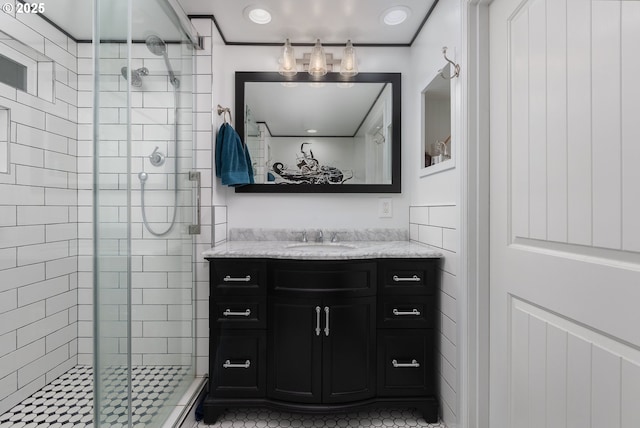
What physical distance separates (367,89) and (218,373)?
1959 mm

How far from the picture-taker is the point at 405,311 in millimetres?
1498

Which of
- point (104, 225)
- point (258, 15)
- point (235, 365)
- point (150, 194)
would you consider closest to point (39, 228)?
point (150, 194)

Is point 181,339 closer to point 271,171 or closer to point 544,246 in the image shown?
point 271,171

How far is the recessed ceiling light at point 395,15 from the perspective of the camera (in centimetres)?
164

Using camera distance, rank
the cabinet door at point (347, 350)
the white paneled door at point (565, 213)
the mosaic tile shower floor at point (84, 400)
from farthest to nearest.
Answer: the cabinet door at point (347, 350)
the mosaic tile shower floor at point (84, 400)
the white paneled door at point (565, 213)

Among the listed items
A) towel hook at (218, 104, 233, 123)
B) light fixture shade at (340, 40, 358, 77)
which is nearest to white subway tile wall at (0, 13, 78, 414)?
towel hook at (218, 104, 233, 123)

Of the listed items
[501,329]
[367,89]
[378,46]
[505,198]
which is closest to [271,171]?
[367,89]

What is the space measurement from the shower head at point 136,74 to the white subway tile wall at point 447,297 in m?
1.46

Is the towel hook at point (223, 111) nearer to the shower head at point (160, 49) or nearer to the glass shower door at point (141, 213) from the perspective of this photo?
the glass shower door at point (141, 213)

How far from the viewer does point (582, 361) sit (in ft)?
2.58

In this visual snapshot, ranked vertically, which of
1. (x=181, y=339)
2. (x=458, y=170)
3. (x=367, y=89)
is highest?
(x=367, y=89)

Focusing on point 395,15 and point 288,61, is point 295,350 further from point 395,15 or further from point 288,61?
point 395,15

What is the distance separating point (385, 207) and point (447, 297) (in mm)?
762

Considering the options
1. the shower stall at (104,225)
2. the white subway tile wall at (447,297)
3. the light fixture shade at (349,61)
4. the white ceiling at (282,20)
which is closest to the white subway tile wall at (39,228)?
the shower stall at (104,225)
